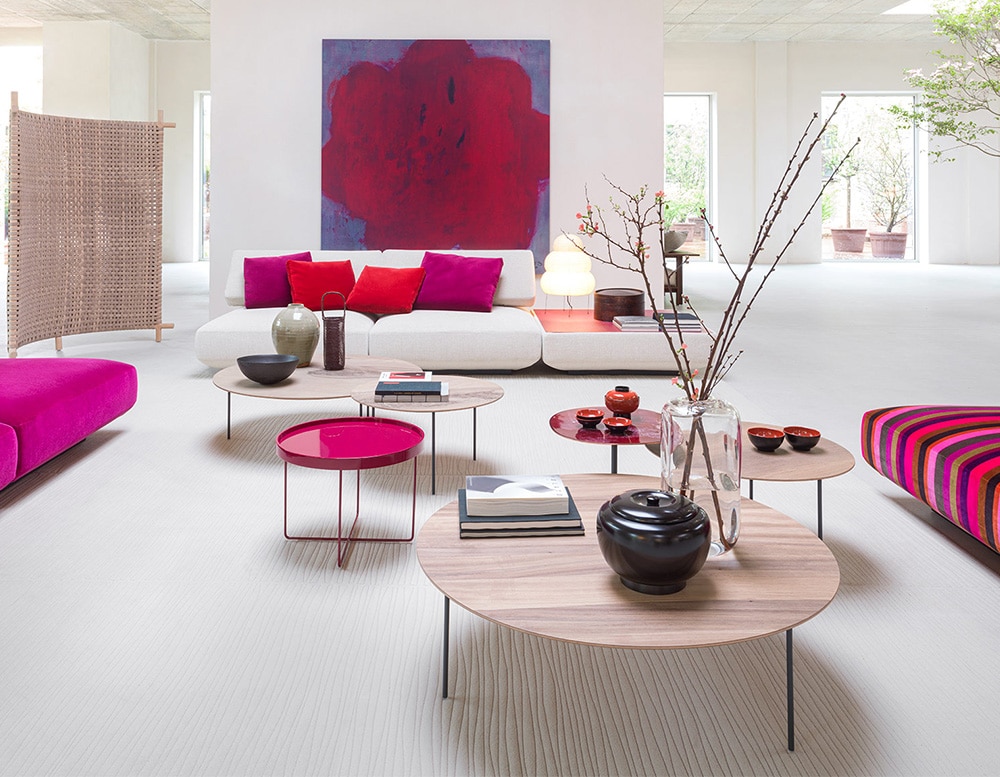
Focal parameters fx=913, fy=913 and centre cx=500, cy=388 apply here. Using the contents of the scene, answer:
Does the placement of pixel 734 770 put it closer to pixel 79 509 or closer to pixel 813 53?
pixel 79 509

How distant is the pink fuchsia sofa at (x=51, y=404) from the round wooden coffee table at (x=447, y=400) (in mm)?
1032

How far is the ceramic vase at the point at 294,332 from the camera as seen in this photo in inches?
156

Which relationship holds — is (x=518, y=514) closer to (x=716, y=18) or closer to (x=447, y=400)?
(x=447, y=400)

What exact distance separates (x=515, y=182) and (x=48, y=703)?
19.1 ft

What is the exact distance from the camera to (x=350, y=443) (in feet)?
Answer: 9.21

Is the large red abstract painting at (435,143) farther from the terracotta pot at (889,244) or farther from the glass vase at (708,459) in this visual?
the terracotta pot at (889,244)

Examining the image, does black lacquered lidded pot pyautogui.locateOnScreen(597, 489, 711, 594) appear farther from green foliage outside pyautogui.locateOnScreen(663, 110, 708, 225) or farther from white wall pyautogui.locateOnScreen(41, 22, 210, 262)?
green foliage outside pyautogui.locateOnScreen(663, 110, 708, 225)

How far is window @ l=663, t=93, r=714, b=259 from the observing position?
1414 cm

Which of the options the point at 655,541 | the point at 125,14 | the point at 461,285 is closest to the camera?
the point at 655,541

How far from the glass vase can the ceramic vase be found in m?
2.39

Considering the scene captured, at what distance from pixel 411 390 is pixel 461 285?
2.53m

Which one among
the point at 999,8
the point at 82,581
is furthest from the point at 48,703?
the point at 999,8

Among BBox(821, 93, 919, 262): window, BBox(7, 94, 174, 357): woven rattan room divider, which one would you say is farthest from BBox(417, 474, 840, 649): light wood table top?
BBox(821, 93, 919, 262): window

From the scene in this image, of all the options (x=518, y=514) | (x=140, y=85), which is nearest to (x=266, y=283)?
(x=518, y=514)
